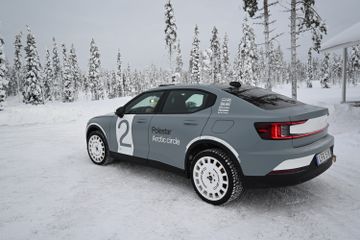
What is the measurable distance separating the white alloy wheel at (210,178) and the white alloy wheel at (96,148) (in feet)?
8.24

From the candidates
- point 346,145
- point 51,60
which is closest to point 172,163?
point 346,145

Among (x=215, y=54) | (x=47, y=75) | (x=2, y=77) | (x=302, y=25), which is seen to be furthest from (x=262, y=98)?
(x=47, y=75)

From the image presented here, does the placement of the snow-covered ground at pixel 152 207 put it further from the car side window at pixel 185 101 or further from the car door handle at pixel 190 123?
the car side window at pixel 185 101

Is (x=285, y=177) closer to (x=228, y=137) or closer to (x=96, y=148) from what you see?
(x=228, y=137)

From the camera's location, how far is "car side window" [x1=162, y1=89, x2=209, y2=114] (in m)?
3.75

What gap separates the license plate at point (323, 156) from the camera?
10.5 feet

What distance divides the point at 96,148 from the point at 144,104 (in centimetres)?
172

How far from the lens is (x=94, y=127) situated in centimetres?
543

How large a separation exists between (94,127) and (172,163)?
2.37 m

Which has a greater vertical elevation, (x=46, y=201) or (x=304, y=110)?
(x=304, y=110)

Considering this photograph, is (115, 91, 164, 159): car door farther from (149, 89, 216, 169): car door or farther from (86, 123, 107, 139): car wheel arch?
(86, 123, 107, 139): car wheel arch

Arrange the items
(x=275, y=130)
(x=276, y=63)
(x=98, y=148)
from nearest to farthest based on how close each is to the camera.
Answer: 1. (x=275, y=130)
2. (x=98, y=148)
3. (x=276, y=63)

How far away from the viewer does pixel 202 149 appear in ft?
11.8

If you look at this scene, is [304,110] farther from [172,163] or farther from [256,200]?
[172,163]
